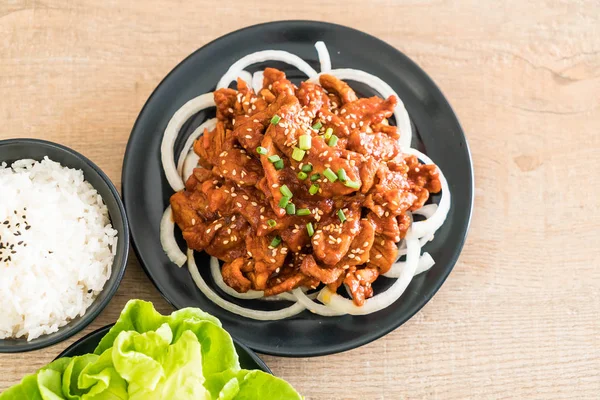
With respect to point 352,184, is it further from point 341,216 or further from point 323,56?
point 323,56

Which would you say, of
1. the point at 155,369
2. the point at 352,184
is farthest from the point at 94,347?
the point at 352,184

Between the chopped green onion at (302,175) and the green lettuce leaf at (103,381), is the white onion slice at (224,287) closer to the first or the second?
the chopped green onion at (302,175)

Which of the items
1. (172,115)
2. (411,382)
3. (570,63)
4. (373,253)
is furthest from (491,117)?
(172,115)

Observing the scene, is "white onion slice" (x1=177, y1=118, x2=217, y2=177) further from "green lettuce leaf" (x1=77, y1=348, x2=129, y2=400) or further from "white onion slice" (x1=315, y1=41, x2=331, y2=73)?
"green lettuce leaf" (x1=77, y1=348, x2=129, y2=400)

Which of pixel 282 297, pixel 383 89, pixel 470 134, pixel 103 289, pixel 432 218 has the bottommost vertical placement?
pixel 282 297

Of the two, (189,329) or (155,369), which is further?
(189,329)

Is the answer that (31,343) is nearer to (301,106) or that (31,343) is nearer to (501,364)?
(301,106)

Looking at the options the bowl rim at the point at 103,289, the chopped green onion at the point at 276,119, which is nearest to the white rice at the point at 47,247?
the bowl rim at the point at 103,289

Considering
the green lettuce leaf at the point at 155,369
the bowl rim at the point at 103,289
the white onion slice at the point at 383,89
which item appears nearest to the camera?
the green lettuce leaf at the point at 155,369
